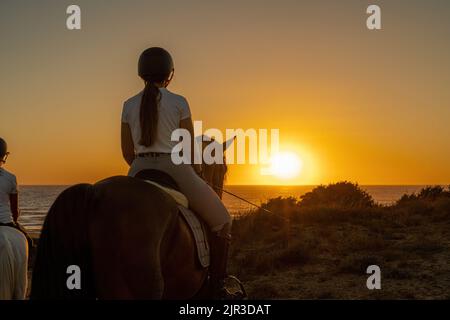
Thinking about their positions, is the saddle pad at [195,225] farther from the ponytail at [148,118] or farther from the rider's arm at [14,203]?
the rider's arm at [14,203]

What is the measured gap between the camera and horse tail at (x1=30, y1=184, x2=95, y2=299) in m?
4.10

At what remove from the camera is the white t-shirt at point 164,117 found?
486 cm

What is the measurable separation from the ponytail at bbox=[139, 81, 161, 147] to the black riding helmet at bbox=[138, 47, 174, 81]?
37 cm

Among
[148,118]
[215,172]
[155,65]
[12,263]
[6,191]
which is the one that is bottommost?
[12,263]

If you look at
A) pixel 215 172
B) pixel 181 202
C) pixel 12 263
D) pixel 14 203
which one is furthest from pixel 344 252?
pixel 181 202

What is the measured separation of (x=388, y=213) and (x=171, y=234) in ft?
61.1

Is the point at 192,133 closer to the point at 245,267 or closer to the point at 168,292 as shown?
the point at 168,292

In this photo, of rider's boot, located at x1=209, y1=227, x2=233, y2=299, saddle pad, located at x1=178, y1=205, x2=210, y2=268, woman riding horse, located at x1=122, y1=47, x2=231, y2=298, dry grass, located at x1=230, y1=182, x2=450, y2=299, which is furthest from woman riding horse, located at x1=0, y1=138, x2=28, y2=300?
dry grass, located at x1=230, y1=182, x2=450, y2=299

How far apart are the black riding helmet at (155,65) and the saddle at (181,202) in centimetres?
99

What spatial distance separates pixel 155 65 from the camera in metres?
5.14

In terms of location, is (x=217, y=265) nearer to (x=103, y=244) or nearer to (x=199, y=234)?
(x=199, y=234)

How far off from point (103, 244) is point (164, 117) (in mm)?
1390

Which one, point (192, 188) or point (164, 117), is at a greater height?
point (164, 117)
